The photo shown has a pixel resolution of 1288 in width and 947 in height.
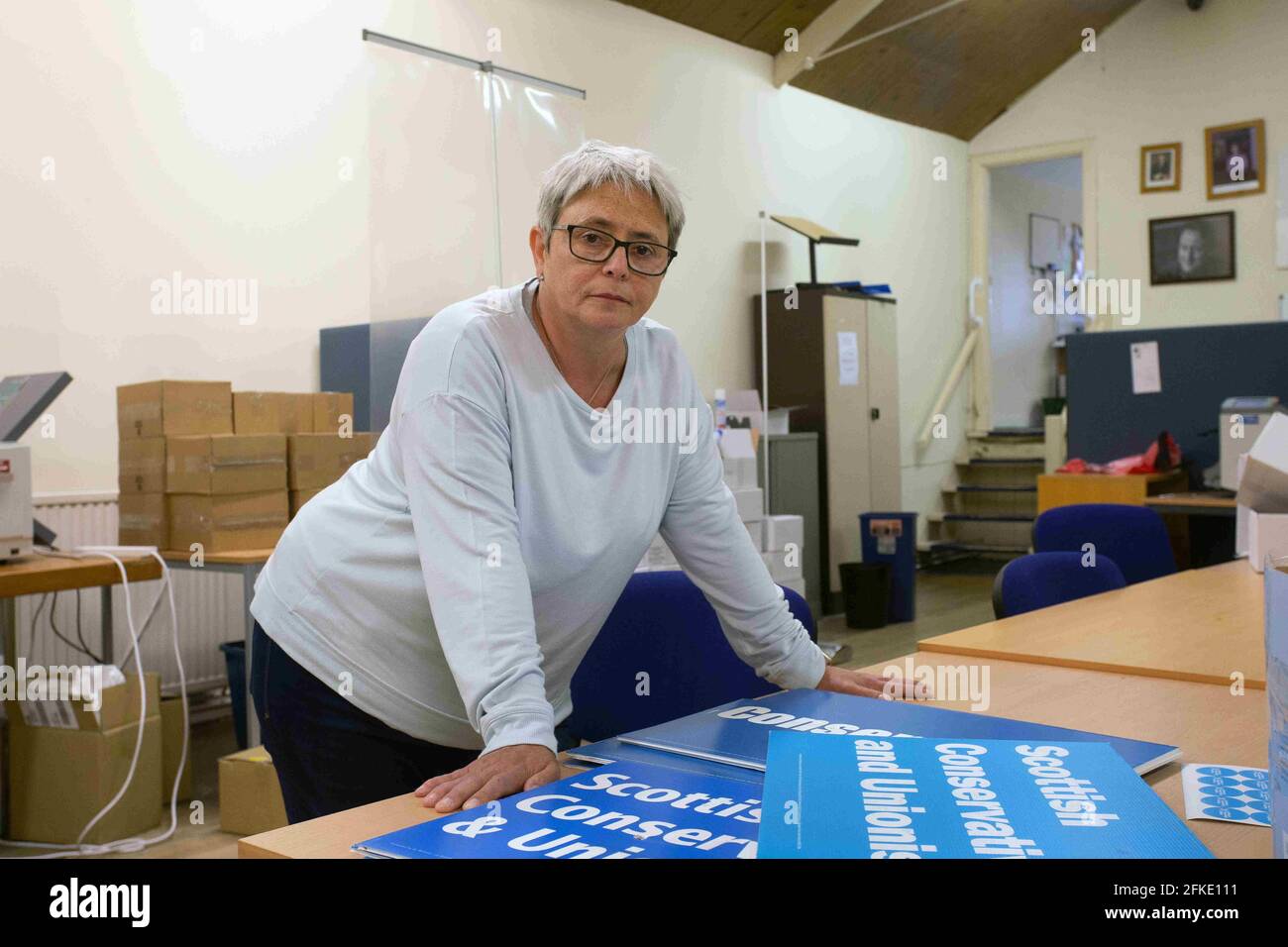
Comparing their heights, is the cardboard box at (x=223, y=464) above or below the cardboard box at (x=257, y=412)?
below

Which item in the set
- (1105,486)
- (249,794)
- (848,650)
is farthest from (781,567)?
(249,794)

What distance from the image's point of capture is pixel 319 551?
1.50m

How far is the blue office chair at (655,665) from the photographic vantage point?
1802 millimetres

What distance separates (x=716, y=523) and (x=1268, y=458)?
5.72 feet

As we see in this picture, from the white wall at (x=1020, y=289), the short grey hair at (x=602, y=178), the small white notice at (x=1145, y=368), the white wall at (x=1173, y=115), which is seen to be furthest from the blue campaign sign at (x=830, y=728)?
the white wall at (x=1020, y=289)

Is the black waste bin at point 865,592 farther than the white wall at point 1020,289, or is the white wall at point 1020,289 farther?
the white wall at point 1020,289

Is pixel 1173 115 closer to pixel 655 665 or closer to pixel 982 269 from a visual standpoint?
pixel 982 269

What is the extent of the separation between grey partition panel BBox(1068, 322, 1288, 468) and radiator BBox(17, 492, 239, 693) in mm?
3830

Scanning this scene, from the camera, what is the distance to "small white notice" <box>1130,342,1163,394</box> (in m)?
5.27

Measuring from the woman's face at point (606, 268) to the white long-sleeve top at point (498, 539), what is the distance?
0.08 m

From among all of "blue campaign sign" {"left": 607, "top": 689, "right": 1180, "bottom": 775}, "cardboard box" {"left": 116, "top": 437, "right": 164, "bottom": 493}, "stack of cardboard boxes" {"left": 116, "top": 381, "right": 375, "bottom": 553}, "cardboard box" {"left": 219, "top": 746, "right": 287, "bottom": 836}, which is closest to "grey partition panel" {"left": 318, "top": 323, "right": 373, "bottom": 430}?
"stack of cardboard boxes" {"left": 116, "top": 381, "right": 375, "bottom": 553}

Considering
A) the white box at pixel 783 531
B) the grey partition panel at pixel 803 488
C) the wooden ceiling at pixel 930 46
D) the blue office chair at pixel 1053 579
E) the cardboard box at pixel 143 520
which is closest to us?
the blue office chair at pixel 1053 579

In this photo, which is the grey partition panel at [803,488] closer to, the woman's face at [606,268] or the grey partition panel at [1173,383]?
the grey partition panel at [1173,383]

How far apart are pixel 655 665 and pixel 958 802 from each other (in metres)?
0.87
